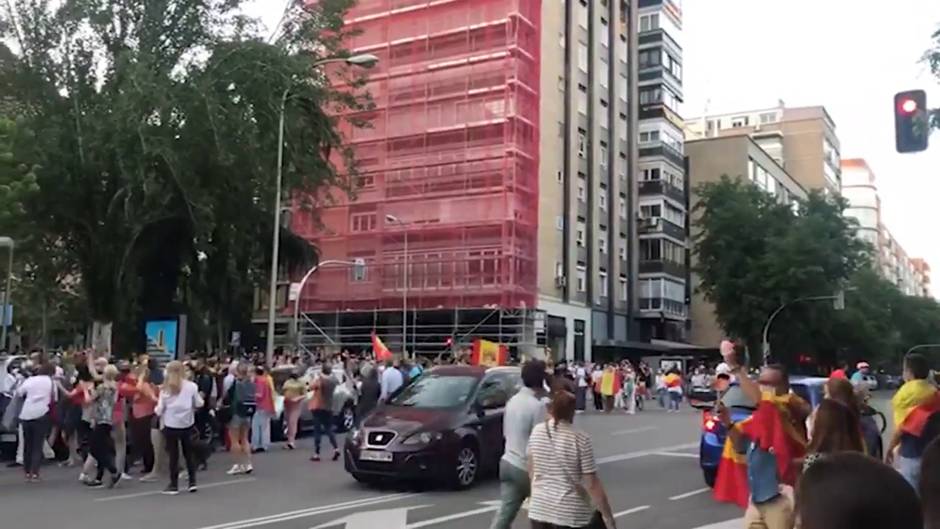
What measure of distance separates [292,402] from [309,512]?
8.06 m

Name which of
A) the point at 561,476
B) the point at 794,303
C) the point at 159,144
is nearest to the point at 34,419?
the point at 561,476

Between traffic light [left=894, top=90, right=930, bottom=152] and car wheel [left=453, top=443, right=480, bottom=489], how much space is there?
6.66 meters

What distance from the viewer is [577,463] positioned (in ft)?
19.4

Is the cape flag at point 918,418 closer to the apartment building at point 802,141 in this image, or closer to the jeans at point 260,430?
the jeans at point 260,430

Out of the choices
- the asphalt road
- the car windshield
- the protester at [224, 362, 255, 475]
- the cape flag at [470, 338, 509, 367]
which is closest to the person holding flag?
the asphalt road

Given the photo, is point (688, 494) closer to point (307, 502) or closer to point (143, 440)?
point (307, 502)

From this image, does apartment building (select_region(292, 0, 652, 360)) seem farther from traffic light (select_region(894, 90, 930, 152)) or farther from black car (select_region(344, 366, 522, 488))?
traffic light (select_region(894, 90, 930, 152))

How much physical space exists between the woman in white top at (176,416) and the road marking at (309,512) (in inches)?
96.2

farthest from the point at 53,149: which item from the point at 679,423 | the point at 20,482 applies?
the point at 679,423

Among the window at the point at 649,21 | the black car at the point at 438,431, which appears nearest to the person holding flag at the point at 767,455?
the black car at the point at 438,431

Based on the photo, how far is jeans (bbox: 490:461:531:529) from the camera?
7266 millimetres

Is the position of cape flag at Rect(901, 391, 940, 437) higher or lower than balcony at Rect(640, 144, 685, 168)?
lower

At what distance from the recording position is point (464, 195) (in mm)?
49281

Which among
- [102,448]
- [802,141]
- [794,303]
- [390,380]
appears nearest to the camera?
[102,448]
